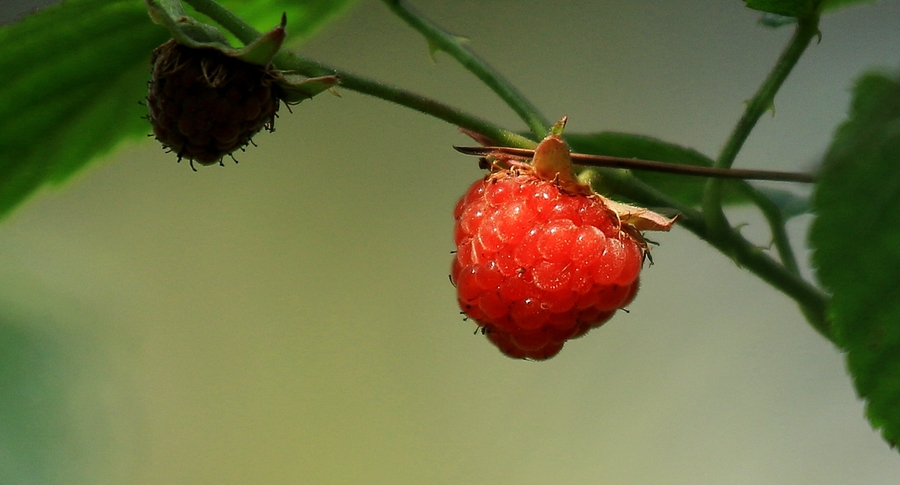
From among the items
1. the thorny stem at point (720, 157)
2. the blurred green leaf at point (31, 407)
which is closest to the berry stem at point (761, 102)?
the thorny stem at point (720, 157)

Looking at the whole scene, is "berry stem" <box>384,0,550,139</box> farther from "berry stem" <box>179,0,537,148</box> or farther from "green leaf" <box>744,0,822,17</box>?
"green leaf" <box>744,0,822,17</box>

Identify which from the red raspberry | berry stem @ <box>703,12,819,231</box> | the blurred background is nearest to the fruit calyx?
the red raspberry

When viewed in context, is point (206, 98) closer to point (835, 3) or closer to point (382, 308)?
point (835, 3)

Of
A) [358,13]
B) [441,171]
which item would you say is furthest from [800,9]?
[358,13]

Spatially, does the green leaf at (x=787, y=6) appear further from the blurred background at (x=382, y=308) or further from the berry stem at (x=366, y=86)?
the blurred background at (x=382, y=308)

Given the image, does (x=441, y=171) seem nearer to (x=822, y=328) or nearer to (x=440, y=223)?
Answer: (x=440, y=223)

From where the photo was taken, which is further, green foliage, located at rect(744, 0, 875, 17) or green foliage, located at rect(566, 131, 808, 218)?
green foliage, located at rect(566, 131, 808, 218)

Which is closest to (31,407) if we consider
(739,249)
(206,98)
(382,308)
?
(382,308)
